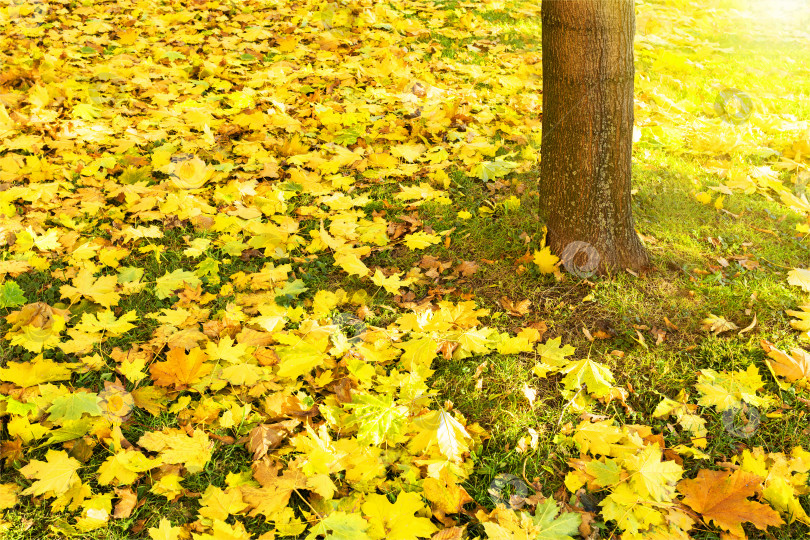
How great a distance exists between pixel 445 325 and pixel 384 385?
0.43 metres

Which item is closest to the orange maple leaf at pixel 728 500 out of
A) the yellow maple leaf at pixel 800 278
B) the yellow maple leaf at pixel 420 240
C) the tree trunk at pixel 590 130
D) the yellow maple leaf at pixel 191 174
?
the tree trunk at pixel 590 130

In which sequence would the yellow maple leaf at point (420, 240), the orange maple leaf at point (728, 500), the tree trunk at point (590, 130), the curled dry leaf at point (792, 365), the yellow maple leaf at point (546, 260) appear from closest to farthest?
the orange maple leaf at point (728, 500)
the curled dry leaf at point (792, 365)
the tree trunk at point (590, 130)
the yellow maple leaf at point (546, 260)
the yellow maple leaf at point (420, 240)

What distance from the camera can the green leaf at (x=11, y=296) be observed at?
2.73 m

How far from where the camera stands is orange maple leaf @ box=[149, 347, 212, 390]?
2.39 metres

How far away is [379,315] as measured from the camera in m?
2.78

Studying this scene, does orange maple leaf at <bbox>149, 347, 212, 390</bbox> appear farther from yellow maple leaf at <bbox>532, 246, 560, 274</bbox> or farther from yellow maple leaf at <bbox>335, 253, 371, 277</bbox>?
yellow maple leaf at <bbox>532, 246, 560, 274</bbox>

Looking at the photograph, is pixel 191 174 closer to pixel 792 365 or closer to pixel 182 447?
pixel 182 447

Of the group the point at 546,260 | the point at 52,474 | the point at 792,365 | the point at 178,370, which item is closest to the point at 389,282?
the point at 546,260

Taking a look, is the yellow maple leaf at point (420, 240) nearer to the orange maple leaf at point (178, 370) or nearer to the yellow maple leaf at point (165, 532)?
the orange maple leaf at point (178, 370)

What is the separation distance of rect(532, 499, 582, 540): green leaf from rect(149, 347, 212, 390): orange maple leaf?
141 cm

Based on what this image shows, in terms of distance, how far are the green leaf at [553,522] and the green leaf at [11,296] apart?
2.50 meters

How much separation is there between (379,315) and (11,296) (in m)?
1.74

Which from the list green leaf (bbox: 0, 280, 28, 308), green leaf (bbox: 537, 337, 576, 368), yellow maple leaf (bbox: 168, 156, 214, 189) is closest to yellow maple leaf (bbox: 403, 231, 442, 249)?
green leaf (bbox: 537, 337, 576, 368)

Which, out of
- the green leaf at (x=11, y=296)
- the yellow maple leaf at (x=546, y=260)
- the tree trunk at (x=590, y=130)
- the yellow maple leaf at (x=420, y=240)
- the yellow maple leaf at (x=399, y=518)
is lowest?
the yellow maple leaf at (x=399, y=518)
